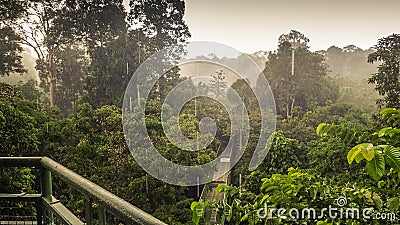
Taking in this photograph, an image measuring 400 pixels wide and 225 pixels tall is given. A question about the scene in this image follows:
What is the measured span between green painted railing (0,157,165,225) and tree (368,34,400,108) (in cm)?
450

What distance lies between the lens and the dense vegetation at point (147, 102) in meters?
4.39

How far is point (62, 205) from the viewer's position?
98 cm

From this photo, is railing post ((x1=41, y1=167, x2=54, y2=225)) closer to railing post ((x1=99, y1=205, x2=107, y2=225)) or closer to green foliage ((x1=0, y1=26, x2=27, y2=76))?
railing post ((x1=99, y1=205, x2=107, y2=225))

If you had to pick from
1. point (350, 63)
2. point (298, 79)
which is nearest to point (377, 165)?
point (350, 63)

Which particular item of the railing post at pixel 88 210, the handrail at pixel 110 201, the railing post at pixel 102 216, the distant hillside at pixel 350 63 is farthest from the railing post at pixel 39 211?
the distant hillside at pixel 350 63

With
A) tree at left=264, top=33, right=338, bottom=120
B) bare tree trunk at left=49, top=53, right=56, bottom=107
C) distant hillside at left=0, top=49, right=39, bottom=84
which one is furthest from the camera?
tree at left=264, top=33, right=338, bottom=120

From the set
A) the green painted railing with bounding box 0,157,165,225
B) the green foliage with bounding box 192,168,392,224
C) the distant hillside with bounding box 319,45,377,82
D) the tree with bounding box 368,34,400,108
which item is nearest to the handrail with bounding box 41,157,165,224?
the green painted railing with bounding box 0,157,165,225

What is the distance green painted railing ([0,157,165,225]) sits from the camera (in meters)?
0.48

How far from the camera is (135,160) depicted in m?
4.83

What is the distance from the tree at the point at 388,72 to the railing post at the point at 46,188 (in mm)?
4493

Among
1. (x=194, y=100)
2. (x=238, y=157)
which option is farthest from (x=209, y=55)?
(x=238, y=157)

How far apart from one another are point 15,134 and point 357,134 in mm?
3962

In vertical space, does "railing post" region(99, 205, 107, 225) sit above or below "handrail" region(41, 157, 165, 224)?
below

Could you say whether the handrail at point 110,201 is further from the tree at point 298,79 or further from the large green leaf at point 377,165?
the tree at point 298,79
